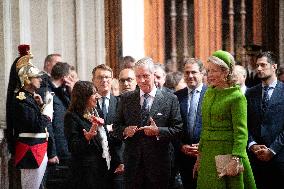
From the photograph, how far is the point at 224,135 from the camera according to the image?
14.9ft

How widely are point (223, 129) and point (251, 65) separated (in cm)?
282

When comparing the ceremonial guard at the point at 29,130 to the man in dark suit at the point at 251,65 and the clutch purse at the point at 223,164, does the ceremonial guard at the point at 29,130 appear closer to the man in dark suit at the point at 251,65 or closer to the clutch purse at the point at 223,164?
the clutch purse at the point at 223,164

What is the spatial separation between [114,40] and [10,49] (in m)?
1.33

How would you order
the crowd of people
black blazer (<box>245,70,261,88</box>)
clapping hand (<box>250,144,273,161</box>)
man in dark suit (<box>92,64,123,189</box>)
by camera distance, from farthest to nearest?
black blazer (<box>245,70,261,88</box>) < man in dark suit (<box>92,64,123,189</box>) < clapping hand (<box>250,144,273,161</box>) < the crowd of people

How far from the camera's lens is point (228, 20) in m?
8.13

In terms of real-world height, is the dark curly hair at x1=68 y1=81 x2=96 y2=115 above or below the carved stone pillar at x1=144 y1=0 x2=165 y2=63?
below

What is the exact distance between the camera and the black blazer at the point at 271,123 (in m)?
5.24

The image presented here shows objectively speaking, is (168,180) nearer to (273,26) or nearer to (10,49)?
(10,49)

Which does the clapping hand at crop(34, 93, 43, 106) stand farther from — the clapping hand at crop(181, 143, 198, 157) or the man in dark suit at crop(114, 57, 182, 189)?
the clapping hand at crop(181, 143, 198, 157)

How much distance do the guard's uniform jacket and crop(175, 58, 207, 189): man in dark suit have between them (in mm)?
1214

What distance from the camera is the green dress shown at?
14.7 feet

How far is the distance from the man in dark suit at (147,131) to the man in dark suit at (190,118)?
47cm

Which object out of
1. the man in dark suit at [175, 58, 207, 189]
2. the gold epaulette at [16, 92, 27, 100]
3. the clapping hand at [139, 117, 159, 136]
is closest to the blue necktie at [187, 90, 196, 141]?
the man in dark suit at [175, 58, 207, 189]

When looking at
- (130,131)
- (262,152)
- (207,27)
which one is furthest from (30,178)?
(207,27)
